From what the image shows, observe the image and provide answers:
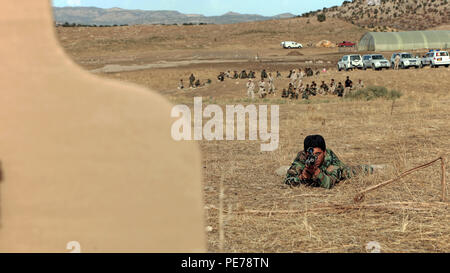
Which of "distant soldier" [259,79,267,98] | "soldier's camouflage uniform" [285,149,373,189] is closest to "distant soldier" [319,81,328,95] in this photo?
"distant soldier" [259,79,267,98]

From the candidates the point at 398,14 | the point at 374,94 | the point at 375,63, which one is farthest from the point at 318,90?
the point at 398,14

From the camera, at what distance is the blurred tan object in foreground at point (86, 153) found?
91.1 inches

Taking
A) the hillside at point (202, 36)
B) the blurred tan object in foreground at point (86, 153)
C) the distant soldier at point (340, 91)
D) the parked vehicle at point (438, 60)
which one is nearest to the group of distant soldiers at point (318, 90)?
the distant soldier at point (340, 91)

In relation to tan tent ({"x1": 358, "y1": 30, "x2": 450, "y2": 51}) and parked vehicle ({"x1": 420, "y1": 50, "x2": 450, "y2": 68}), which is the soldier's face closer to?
parked vehicle ({"x1": 420, "y1": 50, "x2": 450, "y2": 68})

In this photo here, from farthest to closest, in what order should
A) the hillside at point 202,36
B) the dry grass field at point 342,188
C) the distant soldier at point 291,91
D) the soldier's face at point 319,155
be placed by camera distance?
1. the hillside at point 202,36
2. the distant soldier at point 291,91
3. the soldier's face at point 319,155
4. the dry grass field at point 342,188

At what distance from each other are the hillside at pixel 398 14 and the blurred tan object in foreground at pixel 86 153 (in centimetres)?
8638

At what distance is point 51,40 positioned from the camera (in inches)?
92.8

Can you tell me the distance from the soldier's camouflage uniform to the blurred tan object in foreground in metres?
5.10

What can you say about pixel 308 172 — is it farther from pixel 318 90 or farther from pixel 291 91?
pixel 318 90

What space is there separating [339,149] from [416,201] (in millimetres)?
4431

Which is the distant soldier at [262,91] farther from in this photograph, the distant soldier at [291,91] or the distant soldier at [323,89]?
the distant soldier at [323,89]

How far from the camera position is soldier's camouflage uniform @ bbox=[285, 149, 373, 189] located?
24.1 feet

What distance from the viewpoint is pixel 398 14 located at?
98625 millimetres
